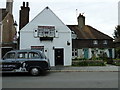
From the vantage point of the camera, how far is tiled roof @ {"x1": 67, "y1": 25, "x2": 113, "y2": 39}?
3163cm

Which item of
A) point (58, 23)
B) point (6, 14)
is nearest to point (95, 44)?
point (58, 23)

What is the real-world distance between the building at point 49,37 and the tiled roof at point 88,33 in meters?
11.5

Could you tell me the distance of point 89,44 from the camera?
30969 mm

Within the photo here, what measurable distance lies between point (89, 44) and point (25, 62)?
20.0 meters

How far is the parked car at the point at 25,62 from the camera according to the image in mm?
12469

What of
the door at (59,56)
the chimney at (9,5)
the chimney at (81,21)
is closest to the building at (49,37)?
the door at (59,56)

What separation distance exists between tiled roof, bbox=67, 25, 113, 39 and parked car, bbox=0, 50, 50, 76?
1922cm

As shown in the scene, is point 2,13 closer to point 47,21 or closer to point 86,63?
point 47,21

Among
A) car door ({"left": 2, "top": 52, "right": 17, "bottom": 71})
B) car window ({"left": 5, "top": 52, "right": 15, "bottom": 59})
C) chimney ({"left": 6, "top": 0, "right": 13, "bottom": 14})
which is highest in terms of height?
chimney ({"left": 6, "top": 0, "right": 13, "bottom": 14})

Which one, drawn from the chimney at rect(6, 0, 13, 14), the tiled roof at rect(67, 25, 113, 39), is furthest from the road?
the chimney at rect(6, 0, 13, 14)

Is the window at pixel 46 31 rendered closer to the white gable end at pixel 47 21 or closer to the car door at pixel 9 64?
the white gable end at pixel 47 21

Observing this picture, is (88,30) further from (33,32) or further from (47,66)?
(47,66)

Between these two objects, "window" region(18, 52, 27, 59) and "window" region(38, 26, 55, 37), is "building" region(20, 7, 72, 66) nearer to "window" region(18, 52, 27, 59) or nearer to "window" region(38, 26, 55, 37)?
"window" region(38, 26, 55, 37)

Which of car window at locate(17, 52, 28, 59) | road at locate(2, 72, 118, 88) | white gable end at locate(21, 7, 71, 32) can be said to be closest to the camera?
road at locate(2, 72, 118, 88)
